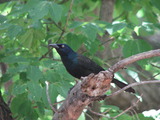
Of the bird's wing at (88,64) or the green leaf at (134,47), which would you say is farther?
the bird's wing at (88,64)

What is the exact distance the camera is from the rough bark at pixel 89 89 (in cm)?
263

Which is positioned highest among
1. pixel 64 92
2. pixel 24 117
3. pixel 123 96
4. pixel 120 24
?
pixel 120 24

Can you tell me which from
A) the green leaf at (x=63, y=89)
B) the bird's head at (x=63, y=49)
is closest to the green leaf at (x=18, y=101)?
the green leaf at (x=63, y=89)

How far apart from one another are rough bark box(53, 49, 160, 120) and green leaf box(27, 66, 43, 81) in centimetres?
49

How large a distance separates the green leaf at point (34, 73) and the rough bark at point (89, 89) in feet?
1.60

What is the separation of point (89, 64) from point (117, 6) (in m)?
1.97

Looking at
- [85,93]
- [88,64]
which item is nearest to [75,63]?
[88,64]

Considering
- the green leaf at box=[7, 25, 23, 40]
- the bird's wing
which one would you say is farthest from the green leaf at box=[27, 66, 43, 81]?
the bird's wing

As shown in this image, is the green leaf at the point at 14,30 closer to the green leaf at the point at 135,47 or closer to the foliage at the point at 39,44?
the foliage at the point at 39,44

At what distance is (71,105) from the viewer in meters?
2.86

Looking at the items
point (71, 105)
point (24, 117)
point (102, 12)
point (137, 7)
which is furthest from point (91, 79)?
point (137, 7)

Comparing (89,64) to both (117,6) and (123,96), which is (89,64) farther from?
(123,96)

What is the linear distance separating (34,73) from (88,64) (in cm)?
109

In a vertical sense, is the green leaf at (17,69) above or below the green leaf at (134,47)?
above
